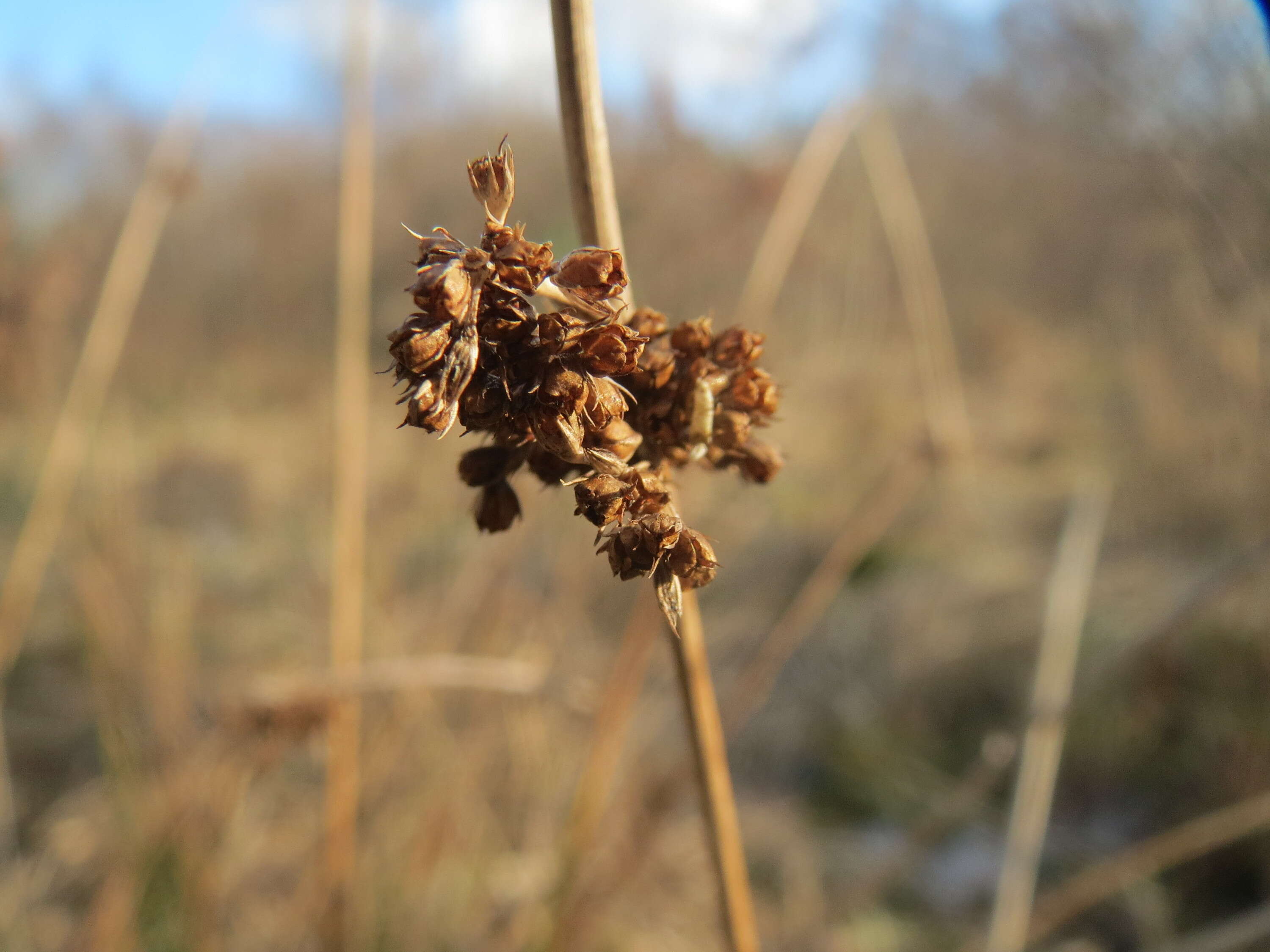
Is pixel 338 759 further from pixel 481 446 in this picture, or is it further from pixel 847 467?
pixel 847 467

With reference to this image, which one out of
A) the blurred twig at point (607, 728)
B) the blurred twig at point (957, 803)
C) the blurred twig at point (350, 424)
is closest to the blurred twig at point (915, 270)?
the blurred twig at point (957, 803)

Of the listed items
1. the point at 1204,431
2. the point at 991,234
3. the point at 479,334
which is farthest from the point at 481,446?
the point at 991,234

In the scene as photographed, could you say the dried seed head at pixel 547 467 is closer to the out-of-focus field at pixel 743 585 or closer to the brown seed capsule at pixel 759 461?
the brown seed capsule at pixel 759 461

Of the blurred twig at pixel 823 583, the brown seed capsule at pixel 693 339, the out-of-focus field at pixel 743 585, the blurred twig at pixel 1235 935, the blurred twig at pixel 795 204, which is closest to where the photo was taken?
the brown seed capsule at pixel 693 339

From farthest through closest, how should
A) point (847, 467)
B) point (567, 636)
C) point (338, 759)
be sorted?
1. point (847, 467)
2. point (567, 636)
3. point (338, 759)

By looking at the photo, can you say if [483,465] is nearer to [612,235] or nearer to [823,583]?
[612,235]

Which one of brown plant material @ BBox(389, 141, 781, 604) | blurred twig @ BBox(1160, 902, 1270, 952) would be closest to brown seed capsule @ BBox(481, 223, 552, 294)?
brown plant material @ BBox(389, 141, 781, 604)
